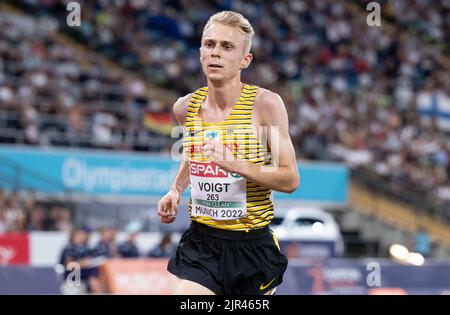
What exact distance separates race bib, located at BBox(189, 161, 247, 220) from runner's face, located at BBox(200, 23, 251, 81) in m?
0.60

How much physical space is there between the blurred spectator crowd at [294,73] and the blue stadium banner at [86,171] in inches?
19.2

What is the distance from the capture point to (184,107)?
655 centimetres

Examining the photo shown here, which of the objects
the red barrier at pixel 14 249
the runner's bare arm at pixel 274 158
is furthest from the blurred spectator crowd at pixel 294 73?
the runner's bare arm at pixel 274 158

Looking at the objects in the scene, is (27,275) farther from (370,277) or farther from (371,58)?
(371,58)

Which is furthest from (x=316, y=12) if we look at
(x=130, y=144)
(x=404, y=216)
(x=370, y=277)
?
(x=370, y=277)

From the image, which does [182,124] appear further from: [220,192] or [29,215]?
[29,215]

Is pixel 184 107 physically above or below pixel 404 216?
above

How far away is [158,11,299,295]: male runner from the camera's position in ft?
20.0

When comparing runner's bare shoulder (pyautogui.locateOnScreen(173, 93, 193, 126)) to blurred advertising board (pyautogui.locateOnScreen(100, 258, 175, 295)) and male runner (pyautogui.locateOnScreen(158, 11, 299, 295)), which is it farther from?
blurred advertising board (pyautogui.locateOnScreen(100, 258, 175, 295))

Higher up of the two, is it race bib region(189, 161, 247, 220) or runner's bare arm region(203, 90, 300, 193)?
runner's bare arm region(203, 90, 300, 193)

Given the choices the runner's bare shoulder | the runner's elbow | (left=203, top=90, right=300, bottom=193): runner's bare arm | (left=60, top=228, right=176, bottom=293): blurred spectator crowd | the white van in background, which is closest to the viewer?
(left=203, top=90, right=300, bottom=193): runner's bare arm

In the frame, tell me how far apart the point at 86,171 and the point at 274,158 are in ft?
50.1

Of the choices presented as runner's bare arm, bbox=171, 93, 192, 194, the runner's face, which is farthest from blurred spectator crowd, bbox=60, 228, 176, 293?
the runner's face
